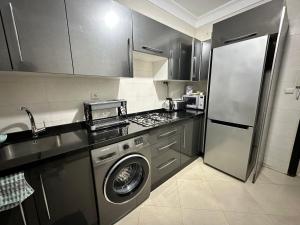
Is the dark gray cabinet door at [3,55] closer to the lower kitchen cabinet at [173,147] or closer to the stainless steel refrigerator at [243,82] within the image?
the lower kitchen cabinet at [173,147]

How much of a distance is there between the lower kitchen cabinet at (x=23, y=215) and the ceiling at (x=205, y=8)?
251 cm

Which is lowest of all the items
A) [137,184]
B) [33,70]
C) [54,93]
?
[137,184]

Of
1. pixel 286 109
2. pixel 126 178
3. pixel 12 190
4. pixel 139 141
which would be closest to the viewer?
pixel 12 190

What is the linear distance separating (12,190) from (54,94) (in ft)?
2.86

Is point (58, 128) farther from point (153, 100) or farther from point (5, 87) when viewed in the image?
point (153, 100)

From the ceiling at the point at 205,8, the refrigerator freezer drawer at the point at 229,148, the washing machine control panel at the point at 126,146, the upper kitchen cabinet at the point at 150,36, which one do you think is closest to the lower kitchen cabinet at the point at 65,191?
the washing machine control panel at the point at 126,146

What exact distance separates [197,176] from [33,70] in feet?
7.11

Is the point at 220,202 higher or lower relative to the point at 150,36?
lower

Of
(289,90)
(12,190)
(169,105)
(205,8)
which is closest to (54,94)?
(12,190)

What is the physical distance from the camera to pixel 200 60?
2.22 meters

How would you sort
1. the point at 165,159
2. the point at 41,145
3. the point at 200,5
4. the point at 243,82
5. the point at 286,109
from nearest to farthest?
1. the point at 41,145
2. the point at 243,82
3. the point at 165,159
4. the point at 286,109
5. the point at 200,5

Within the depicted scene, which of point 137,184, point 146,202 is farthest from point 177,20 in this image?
point 146,202

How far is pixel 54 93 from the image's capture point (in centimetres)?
133

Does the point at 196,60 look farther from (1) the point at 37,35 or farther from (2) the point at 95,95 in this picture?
(1) the point at 37,35
